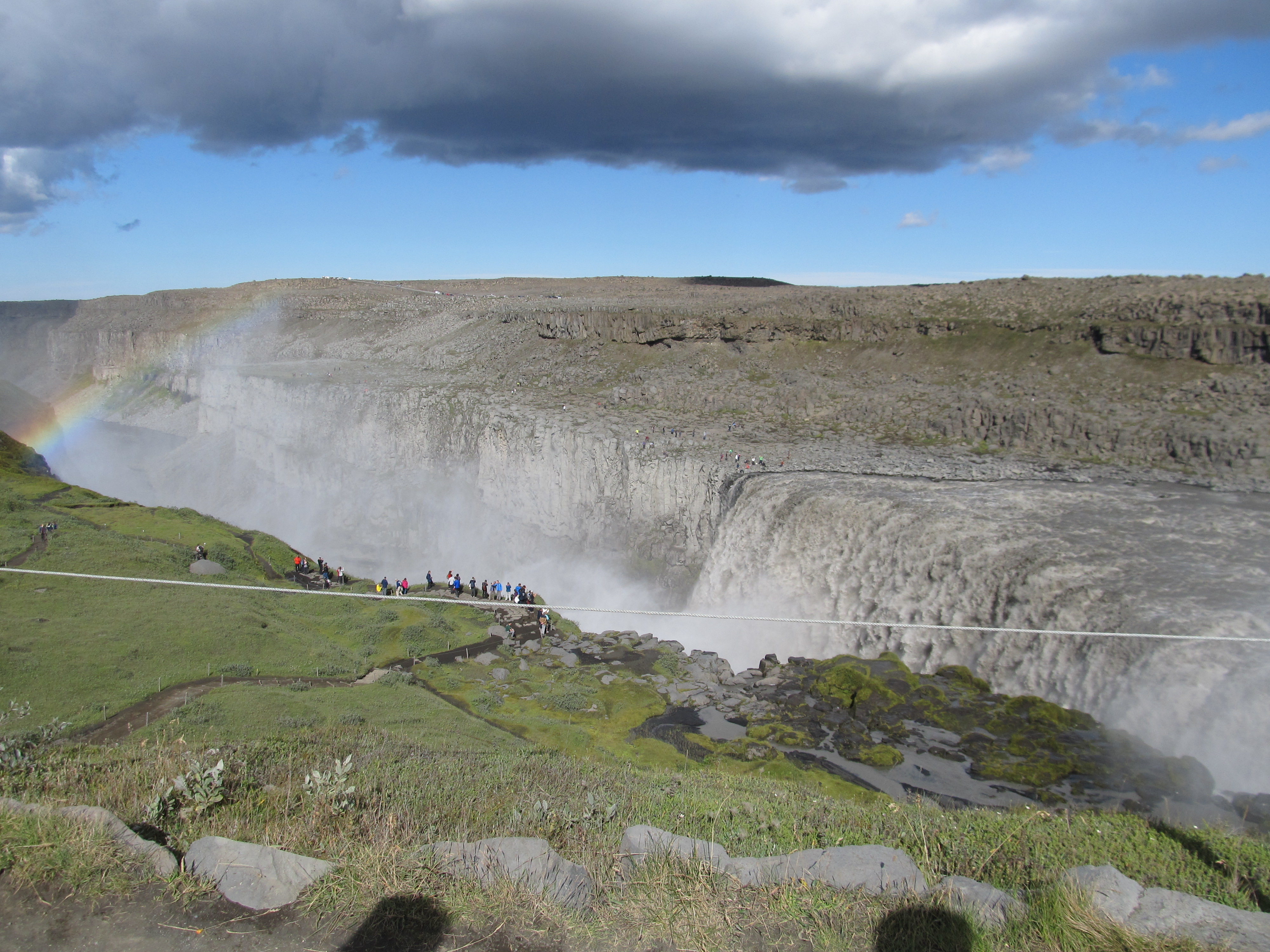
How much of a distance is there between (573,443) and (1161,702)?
2921cm

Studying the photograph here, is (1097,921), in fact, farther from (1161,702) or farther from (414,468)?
(414,468)

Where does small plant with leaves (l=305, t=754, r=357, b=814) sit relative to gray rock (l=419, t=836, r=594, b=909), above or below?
below

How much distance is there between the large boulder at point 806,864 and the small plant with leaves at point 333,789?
2.61m

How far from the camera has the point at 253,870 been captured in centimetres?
583

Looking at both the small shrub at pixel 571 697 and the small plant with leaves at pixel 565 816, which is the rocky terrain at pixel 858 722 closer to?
the small shrub at pixel 571 697

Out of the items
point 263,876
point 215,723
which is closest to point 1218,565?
point 263,876

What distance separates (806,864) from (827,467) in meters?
25.5

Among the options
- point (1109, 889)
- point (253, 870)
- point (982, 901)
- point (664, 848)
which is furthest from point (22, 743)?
point (1109, 889)

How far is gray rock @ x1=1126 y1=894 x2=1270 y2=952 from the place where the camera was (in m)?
5.24

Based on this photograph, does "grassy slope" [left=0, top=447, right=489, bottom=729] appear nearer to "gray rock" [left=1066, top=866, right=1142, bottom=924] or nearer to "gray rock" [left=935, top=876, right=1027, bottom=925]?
"gray rock" [left=935, top=876, right=1027, bottom=925]

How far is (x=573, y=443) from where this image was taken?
40.6 meters

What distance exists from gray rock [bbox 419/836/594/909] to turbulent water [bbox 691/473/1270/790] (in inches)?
524

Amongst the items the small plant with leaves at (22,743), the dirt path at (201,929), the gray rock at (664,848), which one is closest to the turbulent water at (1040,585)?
the gray rock at (664,848)

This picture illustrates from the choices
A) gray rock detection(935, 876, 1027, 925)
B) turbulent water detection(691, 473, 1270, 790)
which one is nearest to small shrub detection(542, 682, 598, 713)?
turbulent water detection(691, 473, 1270, 790)
